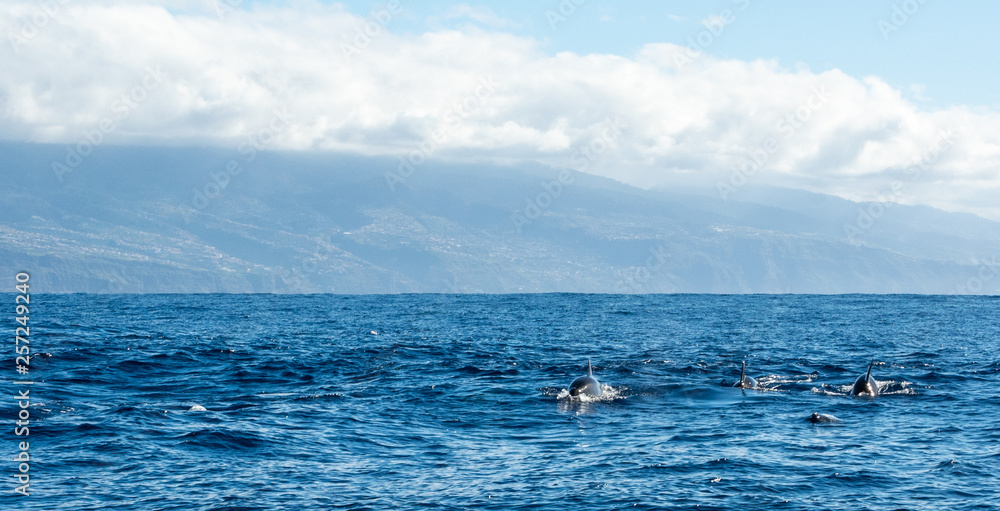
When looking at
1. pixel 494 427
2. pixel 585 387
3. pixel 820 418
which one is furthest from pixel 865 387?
pixel 494 427

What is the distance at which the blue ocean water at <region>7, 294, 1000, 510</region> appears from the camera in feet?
93.7

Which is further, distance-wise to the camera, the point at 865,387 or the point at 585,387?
the point at 865,387

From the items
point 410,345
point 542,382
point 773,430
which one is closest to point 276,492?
point 773,430

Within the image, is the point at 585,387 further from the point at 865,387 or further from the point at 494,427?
the point at 865,387

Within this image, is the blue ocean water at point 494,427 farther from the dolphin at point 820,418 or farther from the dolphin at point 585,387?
the dolphin at point 585,387

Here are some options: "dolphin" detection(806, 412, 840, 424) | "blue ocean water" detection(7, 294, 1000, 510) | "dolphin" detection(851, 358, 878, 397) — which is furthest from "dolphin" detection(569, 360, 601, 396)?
"dolphin" detection(851, 358, 878, 397)

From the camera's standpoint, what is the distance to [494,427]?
39531 millimetres

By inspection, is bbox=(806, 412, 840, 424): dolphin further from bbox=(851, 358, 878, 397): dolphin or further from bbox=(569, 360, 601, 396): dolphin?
bbox=(569, 360, 601, 396): dolphin

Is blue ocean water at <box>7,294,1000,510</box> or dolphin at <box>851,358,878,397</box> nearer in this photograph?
blue ocean water at <box>7,294,1000,510</box>

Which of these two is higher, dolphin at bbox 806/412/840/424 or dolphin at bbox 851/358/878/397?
dolphin at bbox 851/358/878/397

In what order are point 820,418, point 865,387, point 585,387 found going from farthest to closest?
point 865,387
point 585,387
point 820,418

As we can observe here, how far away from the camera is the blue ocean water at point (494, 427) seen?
2856 centimetres

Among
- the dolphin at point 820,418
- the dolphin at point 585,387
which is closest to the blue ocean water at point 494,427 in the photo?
the dolphin at point 820,418

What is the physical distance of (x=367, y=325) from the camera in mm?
100875
